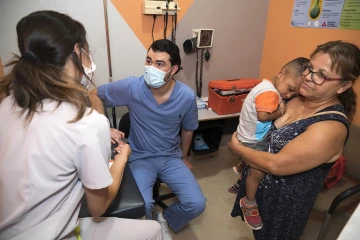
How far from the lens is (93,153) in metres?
0.79

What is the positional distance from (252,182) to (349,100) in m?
0.63

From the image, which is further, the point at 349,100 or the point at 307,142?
the point at 349,100

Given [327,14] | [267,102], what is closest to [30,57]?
[267,102]

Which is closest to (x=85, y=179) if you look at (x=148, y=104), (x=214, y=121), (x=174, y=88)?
(x=148, y=104)

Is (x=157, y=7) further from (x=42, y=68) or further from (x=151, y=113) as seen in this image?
(x=42, y=68)

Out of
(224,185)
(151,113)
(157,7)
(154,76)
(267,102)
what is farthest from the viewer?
(224,185)

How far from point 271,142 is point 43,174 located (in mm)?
1042

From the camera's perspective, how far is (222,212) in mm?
2068

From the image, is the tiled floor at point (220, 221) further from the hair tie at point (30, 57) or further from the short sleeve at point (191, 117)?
the hair tie at point (30, 57)

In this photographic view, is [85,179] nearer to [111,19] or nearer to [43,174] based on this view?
[43,174]

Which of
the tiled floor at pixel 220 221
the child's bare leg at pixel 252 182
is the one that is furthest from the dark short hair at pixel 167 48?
the tiled floor at pixel 220 221

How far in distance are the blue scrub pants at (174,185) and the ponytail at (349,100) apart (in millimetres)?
985

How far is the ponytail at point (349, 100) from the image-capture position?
115cm

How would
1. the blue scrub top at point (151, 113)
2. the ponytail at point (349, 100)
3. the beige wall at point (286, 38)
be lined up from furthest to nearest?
the beige wall at point (286, 38) < the blue scrub top at point (151, 113) < the ponytail at point (349, 100)
